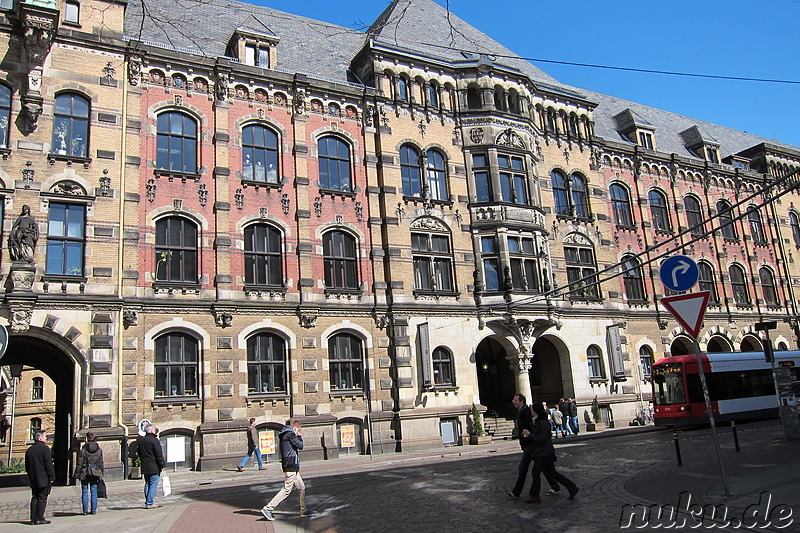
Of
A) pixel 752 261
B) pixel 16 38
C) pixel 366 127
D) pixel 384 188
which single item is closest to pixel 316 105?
pixel 366 127

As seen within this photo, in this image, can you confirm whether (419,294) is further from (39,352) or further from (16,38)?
(16,38)

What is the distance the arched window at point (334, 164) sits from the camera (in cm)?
2689

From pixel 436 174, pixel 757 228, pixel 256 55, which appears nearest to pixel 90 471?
pixel 256 55

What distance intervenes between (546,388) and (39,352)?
2203cm

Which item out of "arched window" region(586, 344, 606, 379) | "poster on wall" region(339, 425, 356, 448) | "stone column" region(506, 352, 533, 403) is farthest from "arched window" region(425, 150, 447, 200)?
"poster on wall" region(339, 425, 356, 448)

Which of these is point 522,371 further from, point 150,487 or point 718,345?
point 150,487

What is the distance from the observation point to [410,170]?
1129 inches

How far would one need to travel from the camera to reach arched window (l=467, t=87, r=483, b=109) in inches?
1207

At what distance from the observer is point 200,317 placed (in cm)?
2259

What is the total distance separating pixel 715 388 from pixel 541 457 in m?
19.9

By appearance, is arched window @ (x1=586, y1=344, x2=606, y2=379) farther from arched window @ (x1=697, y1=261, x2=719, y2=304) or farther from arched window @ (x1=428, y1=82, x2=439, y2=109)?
arched window @ (x1=428, y1=82, x2=439, y2=109)

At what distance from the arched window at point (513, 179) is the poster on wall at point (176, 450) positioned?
17.5 meters

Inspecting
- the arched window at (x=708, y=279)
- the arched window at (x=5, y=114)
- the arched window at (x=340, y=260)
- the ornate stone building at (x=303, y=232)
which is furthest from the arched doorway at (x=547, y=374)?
the arched window at (x=5, y=114)

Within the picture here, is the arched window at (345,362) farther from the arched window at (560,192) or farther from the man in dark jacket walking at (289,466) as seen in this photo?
the arched window at (560,192)
